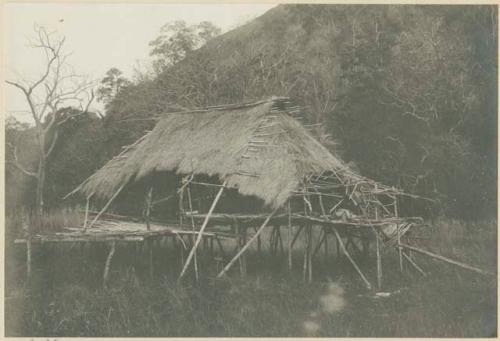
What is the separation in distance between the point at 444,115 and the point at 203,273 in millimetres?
13043

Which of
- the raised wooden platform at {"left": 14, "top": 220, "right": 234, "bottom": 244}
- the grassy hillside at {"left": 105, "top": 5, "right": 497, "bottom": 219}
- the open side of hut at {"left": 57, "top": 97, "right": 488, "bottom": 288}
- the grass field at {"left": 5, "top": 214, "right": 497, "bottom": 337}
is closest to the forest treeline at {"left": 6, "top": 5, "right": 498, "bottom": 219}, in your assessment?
the grassy hillside at {"left": 105, "top": 5, "right": 497, "bottom": 219}

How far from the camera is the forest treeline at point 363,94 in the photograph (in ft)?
70.3

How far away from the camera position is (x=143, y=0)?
497 inches

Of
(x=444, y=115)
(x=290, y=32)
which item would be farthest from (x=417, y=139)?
(x=290, y=32)

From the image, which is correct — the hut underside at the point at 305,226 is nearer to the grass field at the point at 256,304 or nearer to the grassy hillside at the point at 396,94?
the grass field at the point at 256,304

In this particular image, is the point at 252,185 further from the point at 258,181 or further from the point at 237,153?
the point at 237,153

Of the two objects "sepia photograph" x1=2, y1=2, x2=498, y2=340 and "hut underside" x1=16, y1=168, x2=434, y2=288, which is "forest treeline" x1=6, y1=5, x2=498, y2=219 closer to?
"sepia photograph" x1=2, y1=2, x2=498, y2=340

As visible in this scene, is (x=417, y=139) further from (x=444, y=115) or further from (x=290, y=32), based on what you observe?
(x=290, y=32)

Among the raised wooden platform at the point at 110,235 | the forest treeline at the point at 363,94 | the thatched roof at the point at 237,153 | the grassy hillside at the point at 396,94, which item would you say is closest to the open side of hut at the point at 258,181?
the thatched roof at the point at 237,153

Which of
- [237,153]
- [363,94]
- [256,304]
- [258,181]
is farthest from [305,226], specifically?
[363,94]

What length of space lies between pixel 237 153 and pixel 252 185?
59.9 inches

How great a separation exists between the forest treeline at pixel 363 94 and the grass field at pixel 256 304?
4.07 m

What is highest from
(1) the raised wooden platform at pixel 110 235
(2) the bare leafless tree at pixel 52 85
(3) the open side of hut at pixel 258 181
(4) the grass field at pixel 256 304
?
(2) the bare leafless tree at pixel 52 85

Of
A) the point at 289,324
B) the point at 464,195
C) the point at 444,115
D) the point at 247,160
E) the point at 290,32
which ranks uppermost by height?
the point at 290,32
